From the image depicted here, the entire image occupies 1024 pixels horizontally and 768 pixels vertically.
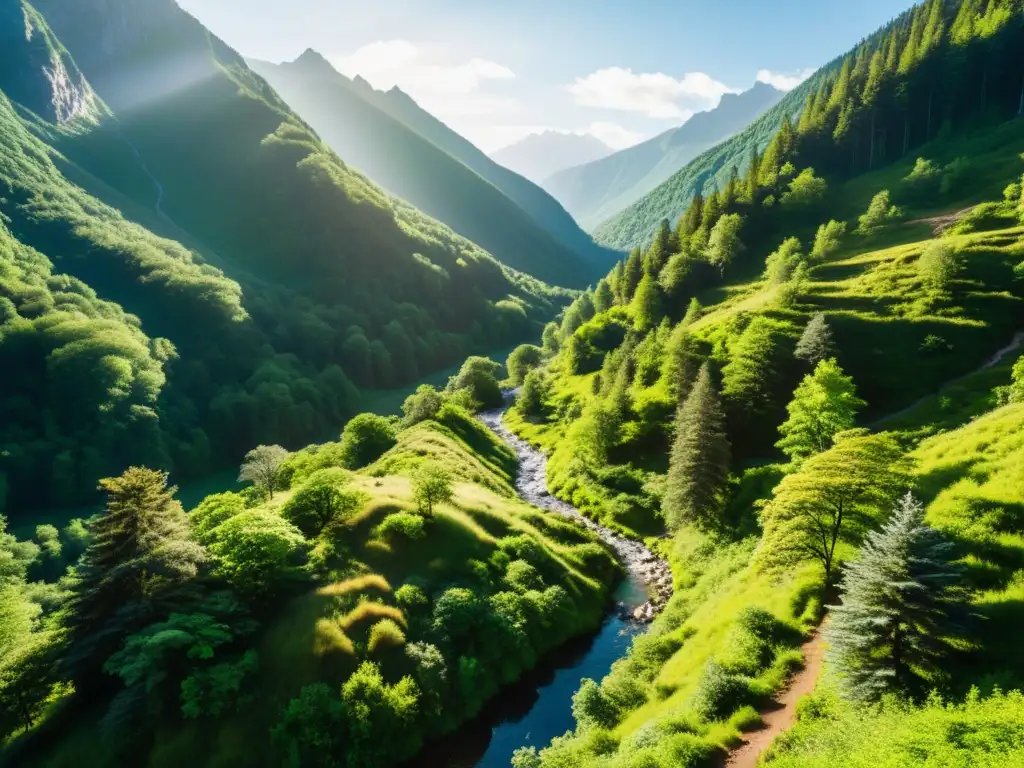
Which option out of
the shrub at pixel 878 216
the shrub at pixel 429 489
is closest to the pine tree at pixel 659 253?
the shrub at pixel 878 216

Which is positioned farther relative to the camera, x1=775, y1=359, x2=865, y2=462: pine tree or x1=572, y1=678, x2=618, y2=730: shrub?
x1=775, y1=359, x2=865, y2=462: pine tree

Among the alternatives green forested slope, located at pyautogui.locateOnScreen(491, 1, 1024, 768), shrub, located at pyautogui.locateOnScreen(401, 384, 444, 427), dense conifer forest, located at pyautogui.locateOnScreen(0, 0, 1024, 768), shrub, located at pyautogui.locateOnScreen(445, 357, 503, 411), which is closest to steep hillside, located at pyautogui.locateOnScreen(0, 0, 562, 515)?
dense conifer forest, located at pyautogui.locateOnScreen(0, 0, 1024, 768)

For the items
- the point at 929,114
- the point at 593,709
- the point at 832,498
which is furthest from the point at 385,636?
the point at 929,114

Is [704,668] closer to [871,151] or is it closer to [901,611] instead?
[901,611]

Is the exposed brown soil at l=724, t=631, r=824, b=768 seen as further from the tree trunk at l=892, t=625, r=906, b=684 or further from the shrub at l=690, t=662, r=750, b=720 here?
the tree trunk at l=892, t=625, r=906, b=684

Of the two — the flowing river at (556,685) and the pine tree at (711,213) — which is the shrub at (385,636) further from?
the pine tree at (711,213)

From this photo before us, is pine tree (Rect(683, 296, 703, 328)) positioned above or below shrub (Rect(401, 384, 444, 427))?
above

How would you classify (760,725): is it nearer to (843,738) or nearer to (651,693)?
(843,738)
